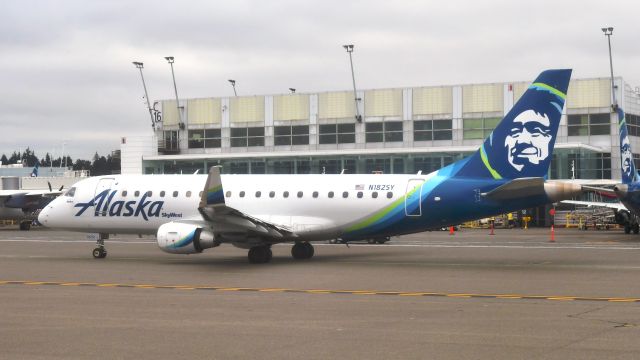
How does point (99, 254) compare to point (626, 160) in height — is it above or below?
below

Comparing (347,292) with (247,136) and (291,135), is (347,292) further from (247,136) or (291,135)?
(247,136)

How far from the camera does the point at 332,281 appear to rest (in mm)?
22172

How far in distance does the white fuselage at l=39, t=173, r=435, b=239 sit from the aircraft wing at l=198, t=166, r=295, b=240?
857mm

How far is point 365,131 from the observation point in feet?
230

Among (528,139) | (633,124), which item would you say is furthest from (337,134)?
(528,139)

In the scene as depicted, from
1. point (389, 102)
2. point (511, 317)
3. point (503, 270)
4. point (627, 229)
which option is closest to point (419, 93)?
point (389, 102)

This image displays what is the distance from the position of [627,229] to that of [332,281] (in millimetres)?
35478

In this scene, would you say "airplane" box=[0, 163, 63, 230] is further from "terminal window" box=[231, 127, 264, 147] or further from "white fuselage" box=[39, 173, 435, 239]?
"white fuselage" box=[39, 173, 435, 239]

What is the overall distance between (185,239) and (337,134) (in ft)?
147

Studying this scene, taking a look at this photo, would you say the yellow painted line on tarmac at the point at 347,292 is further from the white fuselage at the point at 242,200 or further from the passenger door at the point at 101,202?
the passenger door at the point at 101,202

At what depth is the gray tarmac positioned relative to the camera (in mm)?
12047

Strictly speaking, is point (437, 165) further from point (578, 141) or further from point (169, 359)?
point (169, 359)

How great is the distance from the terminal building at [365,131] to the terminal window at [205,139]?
0.29 ft

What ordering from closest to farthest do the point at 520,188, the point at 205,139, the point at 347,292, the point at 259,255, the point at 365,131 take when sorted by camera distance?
1. the point at 347,292
2. the point at 520,188
3. the point at 259,255
4. the point at 365,131
5. the point at 205,139
